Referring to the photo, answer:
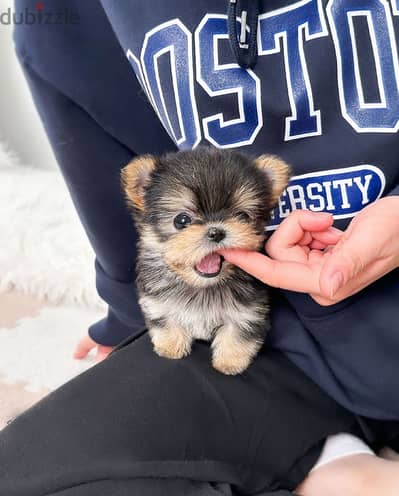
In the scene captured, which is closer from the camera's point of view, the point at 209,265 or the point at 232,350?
the point at 209,265

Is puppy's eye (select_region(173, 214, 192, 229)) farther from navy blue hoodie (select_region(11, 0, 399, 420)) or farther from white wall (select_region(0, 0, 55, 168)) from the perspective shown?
white wall (select_region(0, 0, 55, 168))

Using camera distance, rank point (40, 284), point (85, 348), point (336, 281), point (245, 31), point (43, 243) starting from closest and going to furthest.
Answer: point (336, 281) < point (245, 31) < point (85, 348) < point (40, 284) < point (43, 243)

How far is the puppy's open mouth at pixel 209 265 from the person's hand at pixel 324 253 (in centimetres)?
3

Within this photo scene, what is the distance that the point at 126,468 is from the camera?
86 cm

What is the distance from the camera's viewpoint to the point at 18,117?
2.38 metres

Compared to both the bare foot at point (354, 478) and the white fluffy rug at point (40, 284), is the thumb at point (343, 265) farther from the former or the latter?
the white fluffy rug at point (40, 284)

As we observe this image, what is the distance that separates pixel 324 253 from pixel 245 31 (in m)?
0.37

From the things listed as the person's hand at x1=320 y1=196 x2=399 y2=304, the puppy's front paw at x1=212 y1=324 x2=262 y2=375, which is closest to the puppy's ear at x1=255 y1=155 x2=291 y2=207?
the person's hand at x1=320 y1=196 x2=399 y2=304

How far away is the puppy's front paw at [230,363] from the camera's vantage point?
0.99m

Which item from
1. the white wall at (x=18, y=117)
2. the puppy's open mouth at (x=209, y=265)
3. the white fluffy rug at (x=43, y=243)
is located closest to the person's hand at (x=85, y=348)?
the white fluffy rug at (x=43, y=243)

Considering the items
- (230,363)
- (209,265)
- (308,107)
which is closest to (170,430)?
(230,363)

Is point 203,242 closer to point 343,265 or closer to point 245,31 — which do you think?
point 343,265

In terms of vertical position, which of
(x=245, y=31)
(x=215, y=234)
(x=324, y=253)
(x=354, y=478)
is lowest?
(x=354, y=478)

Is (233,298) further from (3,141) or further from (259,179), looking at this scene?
(3,141)
